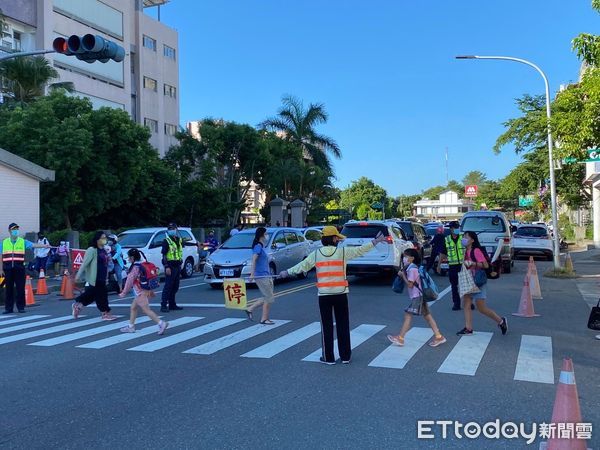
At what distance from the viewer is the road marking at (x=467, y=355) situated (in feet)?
22.5

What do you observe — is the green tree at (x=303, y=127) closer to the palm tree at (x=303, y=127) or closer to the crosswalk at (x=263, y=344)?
the palm tree at (x=303, y=127)

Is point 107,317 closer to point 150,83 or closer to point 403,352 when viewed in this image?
point 403,352

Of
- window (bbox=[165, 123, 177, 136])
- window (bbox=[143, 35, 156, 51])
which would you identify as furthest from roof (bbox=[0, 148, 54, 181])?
window (bbox=[143, 35, 156, 51])

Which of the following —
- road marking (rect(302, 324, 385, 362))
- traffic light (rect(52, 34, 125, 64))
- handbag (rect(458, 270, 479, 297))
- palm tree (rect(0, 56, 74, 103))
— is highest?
palm tree (rect(0, 56, 74, 103))

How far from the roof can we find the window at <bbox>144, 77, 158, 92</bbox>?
31.8 m

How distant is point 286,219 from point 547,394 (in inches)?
1363

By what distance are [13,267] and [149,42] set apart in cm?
4397

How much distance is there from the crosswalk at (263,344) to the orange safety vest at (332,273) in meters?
1.06

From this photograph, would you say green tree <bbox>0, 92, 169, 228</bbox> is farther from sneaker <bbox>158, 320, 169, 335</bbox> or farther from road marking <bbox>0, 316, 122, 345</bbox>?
sneaker <bbox>158, 320, 169, 335</bbox>

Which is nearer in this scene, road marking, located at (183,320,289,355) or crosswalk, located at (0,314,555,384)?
crosswalk, located at (0,314,555,384)

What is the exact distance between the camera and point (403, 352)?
779 cm

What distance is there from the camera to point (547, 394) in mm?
5859

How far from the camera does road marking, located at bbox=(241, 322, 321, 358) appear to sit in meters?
7.78

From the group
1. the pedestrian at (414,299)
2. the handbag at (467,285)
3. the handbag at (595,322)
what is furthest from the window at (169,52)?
the handbag at (595,322)
